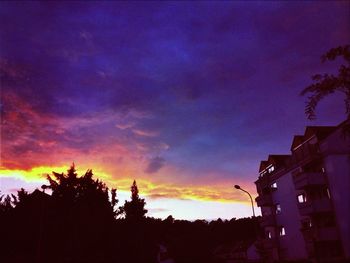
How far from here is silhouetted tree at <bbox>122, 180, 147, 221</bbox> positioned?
54731mm

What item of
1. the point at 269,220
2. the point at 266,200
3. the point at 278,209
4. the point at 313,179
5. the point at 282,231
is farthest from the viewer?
the point at 266,200

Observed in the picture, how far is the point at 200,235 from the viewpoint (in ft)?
153

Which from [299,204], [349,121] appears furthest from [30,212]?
[349,121]

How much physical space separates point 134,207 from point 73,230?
20.6 metres

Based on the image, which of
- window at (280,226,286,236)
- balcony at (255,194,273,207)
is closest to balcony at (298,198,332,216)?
window at (280,226,286,236)

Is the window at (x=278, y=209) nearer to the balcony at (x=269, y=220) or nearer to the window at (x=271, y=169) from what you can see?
the balcony at (x=269, y=220)

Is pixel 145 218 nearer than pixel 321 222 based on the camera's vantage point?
No

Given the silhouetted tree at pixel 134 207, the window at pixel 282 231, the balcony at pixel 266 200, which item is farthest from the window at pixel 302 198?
the silhouetted tree at pixel 134 207

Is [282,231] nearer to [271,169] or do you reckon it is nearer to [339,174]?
[271,169]

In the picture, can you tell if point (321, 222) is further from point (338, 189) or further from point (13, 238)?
point (13, 238)

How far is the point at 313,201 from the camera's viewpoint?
40625mm

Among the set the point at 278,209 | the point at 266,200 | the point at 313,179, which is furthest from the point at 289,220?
the point at 313,179

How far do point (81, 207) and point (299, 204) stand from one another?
25.5 metres

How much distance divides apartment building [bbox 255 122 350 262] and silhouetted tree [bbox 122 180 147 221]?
62.3ft
